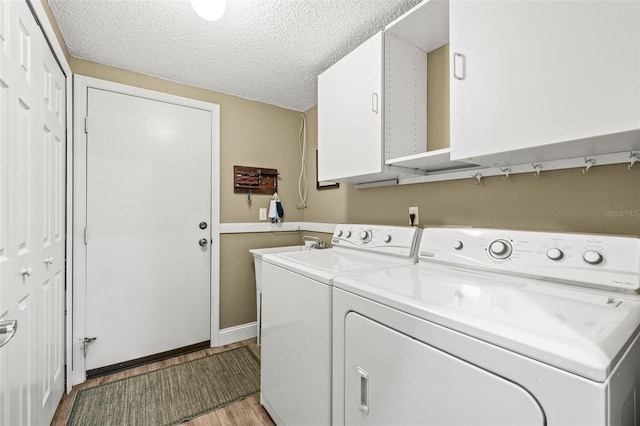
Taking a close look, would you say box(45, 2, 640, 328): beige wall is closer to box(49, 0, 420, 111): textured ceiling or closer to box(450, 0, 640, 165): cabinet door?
box(450, 0, 640, 165): cabinet door

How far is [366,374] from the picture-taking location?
1.02 meters

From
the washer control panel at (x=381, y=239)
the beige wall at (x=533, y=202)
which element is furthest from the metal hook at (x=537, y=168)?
the washer control panel at (x=381, y=239)

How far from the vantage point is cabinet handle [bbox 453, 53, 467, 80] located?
3.85 feet

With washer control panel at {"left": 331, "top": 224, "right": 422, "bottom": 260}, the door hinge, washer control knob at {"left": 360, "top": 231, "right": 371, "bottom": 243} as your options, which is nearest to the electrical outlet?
washer control panel at {"left": 331, "top": 224, "right": 422, "bottom": 260}

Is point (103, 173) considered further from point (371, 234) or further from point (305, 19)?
point (371, 234)

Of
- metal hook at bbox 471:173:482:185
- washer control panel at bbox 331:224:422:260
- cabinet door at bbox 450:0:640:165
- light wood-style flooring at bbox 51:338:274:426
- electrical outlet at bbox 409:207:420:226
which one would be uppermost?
cabinet door at bbox 450:0:640:165

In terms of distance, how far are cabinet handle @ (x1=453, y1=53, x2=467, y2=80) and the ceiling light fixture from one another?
1.08 metres

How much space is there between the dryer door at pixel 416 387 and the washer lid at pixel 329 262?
0.25m

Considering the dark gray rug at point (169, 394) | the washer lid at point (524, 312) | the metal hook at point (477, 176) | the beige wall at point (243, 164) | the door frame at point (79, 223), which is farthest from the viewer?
the beige wall at point (243, 164)

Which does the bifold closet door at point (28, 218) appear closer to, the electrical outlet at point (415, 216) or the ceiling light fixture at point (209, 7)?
the ceiling light fixture at point (209, 7)

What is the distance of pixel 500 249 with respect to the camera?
1168mm

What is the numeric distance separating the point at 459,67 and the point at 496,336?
3.34 ft

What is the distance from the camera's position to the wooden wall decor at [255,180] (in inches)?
103

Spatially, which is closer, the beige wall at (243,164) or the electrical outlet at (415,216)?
the electrical outlet at (415,216)
